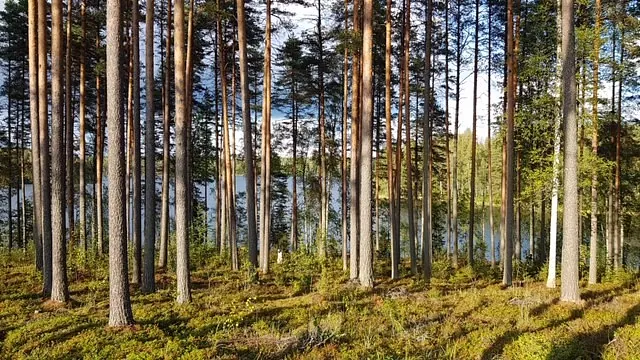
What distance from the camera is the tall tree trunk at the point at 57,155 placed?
8.79 m

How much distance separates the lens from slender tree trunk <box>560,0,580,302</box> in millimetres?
8594

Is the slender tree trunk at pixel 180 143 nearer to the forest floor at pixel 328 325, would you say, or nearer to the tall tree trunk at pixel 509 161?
the forest floor at pixel 328 325

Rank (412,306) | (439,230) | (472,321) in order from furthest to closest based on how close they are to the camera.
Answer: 1. (439,230)
2. (412,306)
3. (472,321)

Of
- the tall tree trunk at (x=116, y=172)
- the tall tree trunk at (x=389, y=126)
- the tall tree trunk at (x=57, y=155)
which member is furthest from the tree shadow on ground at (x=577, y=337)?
the tall tree trunk at (x=57, y=155)

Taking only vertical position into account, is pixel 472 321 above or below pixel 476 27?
below

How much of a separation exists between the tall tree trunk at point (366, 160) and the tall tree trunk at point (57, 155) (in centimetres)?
751

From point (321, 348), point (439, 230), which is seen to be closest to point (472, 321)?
point (321, 348)

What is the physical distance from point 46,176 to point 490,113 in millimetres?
17695

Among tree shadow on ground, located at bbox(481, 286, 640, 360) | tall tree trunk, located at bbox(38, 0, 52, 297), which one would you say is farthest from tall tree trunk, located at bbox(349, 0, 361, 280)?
tall tree trunk, located at bbox(38, 0, 52, 297)

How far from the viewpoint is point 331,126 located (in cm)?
2286

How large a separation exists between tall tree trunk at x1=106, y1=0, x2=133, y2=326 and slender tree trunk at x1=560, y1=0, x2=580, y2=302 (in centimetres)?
971

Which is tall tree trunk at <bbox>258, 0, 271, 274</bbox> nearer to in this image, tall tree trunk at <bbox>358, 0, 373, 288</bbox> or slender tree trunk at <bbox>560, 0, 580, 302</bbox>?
tall tree trunk at <bbox>358, 0, 373, 288</bbox>

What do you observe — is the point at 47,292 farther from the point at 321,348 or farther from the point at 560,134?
the point at 560,134

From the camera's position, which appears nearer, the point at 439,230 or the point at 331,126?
the point at 331,126
